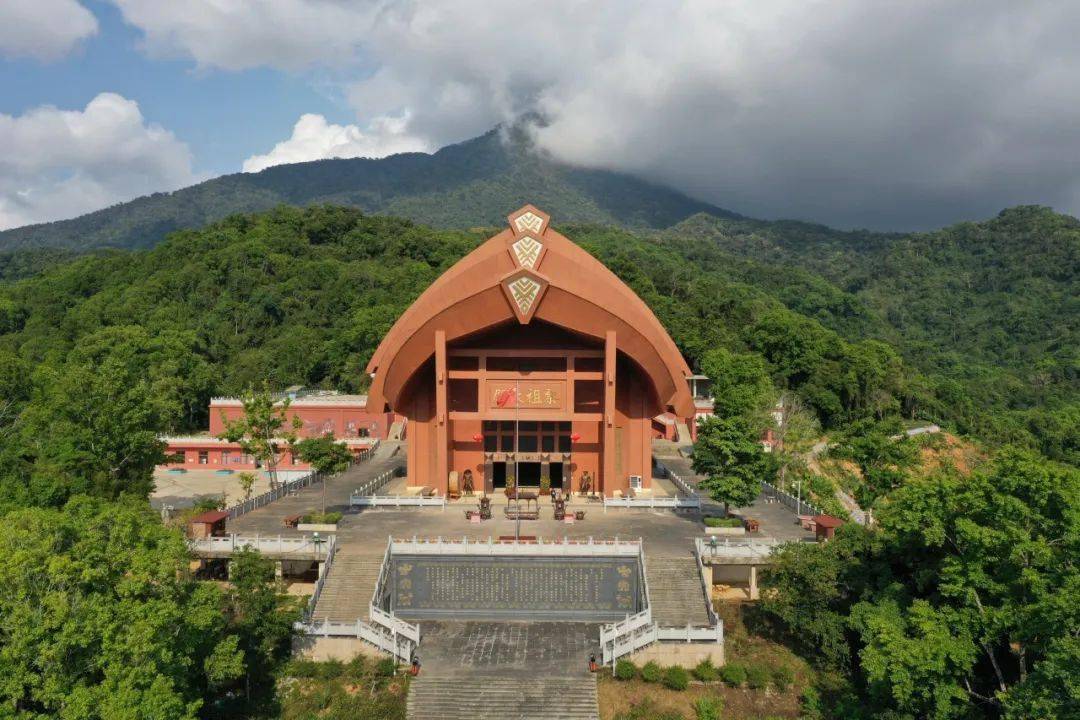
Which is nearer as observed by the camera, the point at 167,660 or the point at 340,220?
the point at 167,660

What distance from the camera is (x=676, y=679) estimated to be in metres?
16.8

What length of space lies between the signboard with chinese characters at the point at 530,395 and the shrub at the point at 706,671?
10.9 m

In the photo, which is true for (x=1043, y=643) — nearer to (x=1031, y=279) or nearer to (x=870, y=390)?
(x=870, y=390)

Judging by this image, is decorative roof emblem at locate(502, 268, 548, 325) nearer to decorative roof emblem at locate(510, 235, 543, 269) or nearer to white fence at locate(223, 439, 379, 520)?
decorative roof emblem at locate(510, 235, 543, 269)

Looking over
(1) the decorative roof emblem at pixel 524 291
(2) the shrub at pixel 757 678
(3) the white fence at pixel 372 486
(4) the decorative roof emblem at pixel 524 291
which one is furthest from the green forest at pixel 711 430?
(3) the white fence at pixel 372 486

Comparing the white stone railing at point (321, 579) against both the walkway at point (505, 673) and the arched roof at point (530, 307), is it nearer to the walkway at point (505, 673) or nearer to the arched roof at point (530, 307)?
the walkway at point (505, 673)

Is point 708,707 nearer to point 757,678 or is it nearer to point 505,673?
point 757,678

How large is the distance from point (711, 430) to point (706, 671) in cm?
817

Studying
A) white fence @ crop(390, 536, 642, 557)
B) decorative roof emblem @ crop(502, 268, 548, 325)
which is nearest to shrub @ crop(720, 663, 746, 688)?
white fence @ crop(390, 536, 642, 557)

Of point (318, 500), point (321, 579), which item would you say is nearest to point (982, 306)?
point (318, 500)

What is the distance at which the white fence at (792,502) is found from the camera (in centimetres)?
2464

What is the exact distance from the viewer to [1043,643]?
12266mm

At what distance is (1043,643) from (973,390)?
63.0m

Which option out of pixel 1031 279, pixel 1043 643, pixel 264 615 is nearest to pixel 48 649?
pixel 264 615
